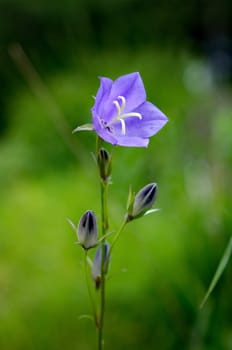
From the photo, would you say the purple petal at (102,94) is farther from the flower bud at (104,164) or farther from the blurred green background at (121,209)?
the blurred green background at (121,209)

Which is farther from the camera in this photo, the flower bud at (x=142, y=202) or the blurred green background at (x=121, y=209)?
the blurred green background at (x=121, y=209)

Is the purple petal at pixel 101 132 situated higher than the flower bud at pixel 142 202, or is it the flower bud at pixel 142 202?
the purple petal at pixel 101 132

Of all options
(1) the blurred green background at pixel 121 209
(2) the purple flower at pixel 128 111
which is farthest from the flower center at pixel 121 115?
(1) the blurred green background at pixel 121 209

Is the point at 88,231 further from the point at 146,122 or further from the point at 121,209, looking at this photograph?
the point at 121,209

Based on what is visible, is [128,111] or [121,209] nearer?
[128,111]

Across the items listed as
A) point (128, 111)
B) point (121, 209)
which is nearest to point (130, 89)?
point (128, 111)
